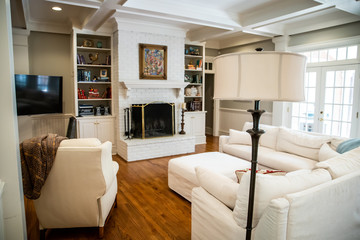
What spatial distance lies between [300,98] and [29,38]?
5699 mm

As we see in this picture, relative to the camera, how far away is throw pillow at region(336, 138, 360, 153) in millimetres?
2837

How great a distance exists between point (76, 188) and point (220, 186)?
128 centimetres

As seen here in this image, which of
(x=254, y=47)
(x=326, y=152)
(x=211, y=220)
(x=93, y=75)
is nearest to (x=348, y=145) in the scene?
(x=326, y=152)

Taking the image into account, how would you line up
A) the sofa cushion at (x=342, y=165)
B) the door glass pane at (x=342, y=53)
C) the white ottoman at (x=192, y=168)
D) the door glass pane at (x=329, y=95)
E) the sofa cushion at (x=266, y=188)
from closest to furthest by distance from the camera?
the sofa cushion at (x=266, y=188) → the sofa cushion at (x=342, y=165) → the white ottoman at (x=192, y=168) → the door glass pane at (x=342, y=53) → the door glass pane at (x=329, y=95)

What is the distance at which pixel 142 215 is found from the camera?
287 centimetres

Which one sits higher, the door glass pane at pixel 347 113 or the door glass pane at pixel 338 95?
the door glass pane at pixel 338 95

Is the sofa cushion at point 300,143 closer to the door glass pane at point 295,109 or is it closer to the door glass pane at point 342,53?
the door glass pane at point 295,109

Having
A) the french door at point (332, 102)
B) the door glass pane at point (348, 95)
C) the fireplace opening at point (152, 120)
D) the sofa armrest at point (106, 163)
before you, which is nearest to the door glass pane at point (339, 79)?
the french door at point (332, 102)

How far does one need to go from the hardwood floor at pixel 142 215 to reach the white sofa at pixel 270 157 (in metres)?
0.26

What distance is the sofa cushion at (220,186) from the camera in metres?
1.84

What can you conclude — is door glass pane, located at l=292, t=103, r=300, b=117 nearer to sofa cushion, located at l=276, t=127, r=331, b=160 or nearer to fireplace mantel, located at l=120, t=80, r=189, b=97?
sofa cushion, located at l=276, t=127, r=331, b=160

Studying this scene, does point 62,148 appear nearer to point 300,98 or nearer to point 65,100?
point 300,98

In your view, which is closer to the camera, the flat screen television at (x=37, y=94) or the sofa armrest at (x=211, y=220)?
the sofa armrest at (x=211, y=220)

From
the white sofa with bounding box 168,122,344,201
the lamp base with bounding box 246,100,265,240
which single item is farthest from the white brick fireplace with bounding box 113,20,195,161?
the lamp base with bounding box 246,100,265,240
